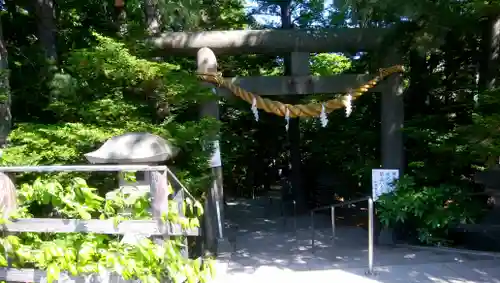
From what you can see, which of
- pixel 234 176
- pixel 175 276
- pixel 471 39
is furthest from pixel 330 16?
pixel 234 176

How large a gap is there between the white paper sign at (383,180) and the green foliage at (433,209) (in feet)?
0.90

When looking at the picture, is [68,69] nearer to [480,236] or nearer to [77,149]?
[77,149]

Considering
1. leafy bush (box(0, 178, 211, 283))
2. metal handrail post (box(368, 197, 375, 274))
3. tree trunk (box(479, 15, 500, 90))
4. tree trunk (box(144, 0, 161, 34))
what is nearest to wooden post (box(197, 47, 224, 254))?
tree trunk (box(144, 0, 161, 34))

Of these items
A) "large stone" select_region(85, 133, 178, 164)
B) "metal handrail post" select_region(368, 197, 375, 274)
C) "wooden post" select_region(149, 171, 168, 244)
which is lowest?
"metal handrail post" select_region(368, 197, 375, 274)

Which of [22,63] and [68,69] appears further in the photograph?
[22,63]

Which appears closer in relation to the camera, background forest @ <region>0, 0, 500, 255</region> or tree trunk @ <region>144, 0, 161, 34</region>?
background forest @ <region>0, 0, 500, 255</region>

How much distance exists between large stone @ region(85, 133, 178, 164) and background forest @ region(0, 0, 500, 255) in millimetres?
875

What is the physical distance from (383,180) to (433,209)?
0.87 m

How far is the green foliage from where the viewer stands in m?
5.59

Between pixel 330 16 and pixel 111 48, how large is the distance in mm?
Answer: 4881

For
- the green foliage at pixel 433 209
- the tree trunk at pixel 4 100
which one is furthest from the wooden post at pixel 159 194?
the green foliage at pixel 433 209

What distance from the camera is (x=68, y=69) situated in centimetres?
572

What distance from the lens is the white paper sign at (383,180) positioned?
6.27 meters

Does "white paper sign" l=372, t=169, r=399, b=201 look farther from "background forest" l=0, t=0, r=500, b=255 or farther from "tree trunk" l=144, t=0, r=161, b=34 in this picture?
"tree trunk" l=144, t=0, r=161, b=34
